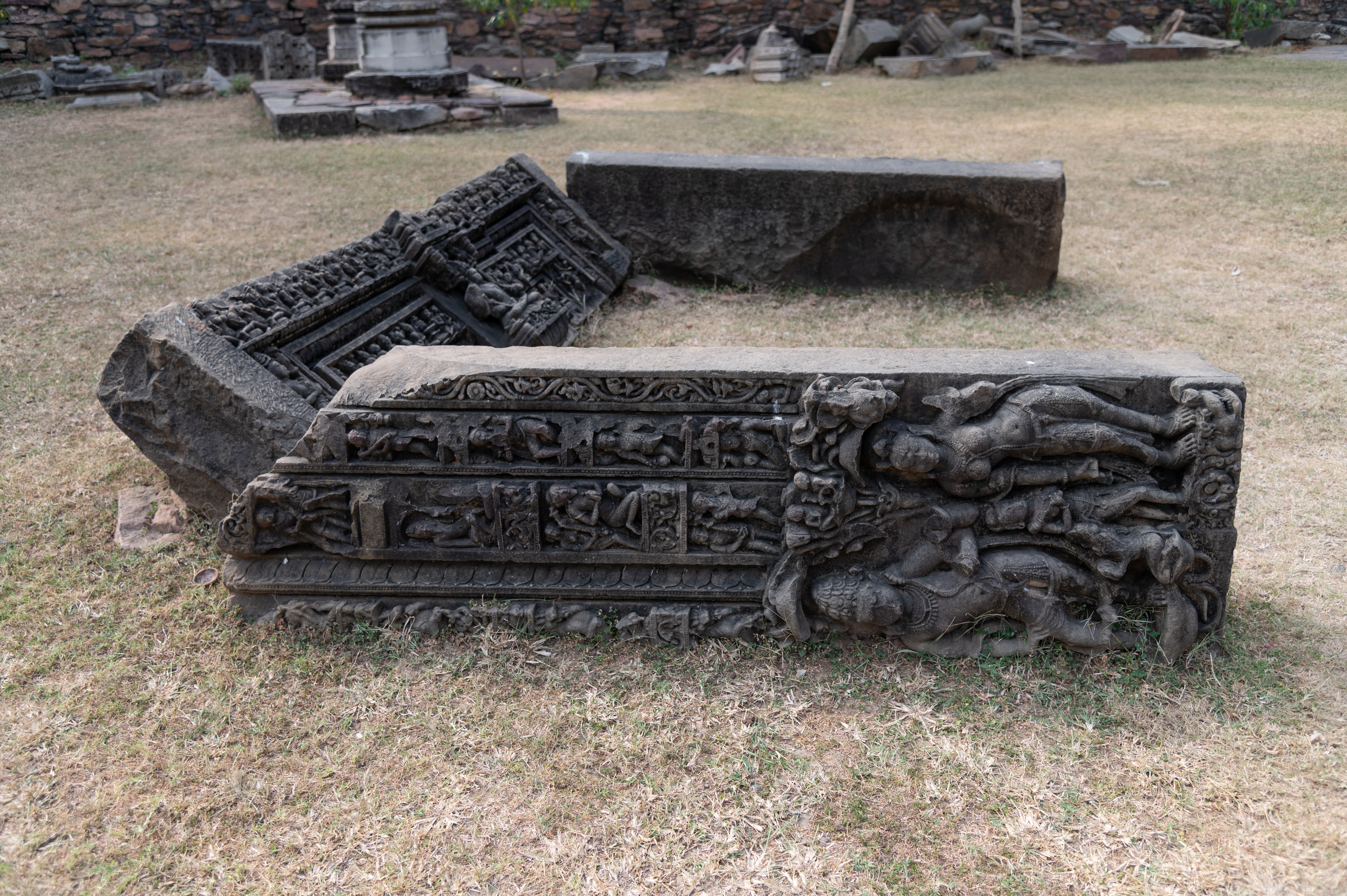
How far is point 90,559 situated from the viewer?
327cm

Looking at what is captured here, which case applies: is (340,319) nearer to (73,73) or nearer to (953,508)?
(953,508)

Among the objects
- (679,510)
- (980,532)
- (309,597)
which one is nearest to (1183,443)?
(980,532)

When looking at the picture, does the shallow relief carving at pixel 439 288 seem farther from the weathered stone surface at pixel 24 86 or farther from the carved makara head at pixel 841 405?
the weathered stone surface at pixel 24 86

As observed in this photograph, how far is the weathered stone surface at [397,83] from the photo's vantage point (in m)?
10.2

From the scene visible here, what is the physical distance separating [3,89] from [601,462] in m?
12.1

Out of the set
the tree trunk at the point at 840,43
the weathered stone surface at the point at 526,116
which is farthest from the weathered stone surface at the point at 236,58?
the tree trunk at the point at 840,43

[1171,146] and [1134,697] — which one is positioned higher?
[1171,146]

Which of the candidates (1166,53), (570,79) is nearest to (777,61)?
(570,79)

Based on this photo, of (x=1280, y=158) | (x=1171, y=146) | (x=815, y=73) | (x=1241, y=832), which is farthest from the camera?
(x=815, y=73)

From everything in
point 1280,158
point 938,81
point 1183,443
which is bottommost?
point 1183,443

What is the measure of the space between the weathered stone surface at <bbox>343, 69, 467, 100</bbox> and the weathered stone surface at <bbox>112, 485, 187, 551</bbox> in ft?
25.1

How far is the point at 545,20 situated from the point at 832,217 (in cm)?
1063

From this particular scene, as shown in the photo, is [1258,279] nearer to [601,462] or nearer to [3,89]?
[601,462]

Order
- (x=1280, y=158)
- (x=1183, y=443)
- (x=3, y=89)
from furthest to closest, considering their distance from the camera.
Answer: (x=3, y=89), (x=1280, y=158), (x=1183, y=443)
